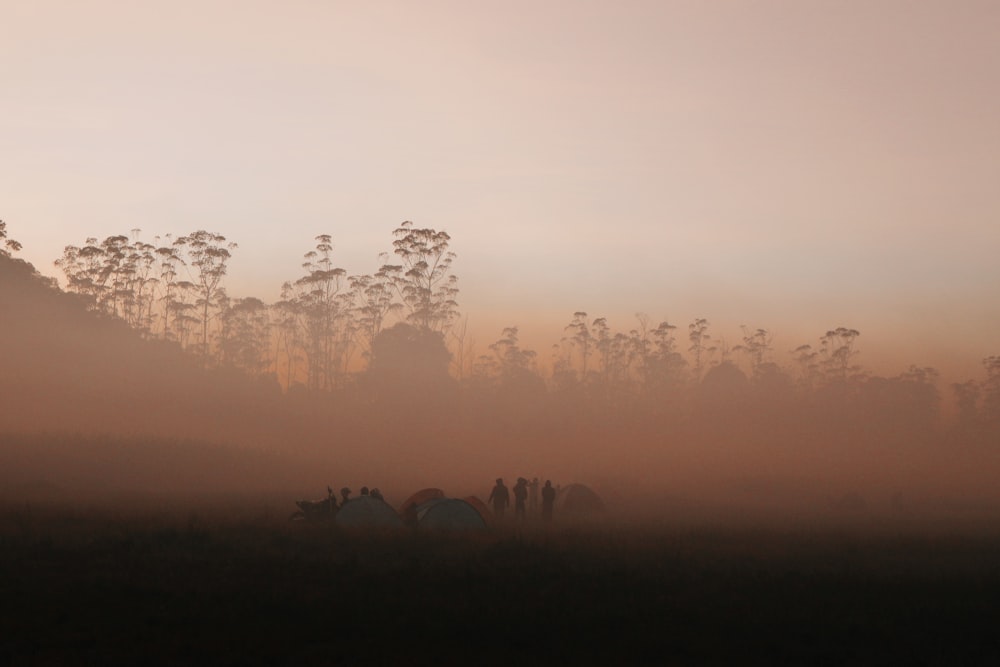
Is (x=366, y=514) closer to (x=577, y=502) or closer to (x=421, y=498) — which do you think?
(x=421, y=498)

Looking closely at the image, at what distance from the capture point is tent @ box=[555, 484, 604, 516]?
41.5m

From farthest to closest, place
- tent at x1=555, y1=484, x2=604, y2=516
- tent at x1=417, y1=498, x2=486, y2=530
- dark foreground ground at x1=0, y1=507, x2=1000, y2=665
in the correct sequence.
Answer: tent at x1=555, y1=484, x2=604, y2=516 < tent at x1=417, y1=498, x2=486, y2=530 < dark foreground ground at x1=0, y1=507, x2=1000, y2=665

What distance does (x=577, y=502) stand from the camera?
41812 mm

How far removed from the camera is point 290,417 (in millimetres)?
83750

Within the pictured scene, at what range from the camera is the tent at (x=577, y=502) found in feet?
136

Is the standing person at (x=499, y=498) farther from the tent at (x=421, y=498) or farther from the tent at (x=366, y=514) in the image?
the tent at (x=366, y=514)

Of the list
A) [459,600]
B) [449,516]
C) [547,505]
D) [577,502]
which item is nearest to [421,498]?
[449,516]

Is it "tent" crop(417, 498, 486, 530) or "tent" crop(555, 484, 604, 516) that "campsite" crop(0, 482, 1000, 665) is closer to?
"tent" crop(417, 498, 486, 530)

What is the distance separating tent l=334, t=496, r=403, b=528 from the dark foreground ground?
119 inches

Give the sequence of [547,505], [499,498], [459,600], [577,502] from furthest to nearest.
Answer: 1. [577,502]
2. [547,505]
3. [499,498]
4. [459,600]

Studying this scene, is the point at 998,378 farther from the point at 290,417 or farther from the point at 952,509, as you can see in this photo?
the point at 290,417

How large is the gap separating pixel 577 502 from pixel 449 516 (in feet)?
45.2

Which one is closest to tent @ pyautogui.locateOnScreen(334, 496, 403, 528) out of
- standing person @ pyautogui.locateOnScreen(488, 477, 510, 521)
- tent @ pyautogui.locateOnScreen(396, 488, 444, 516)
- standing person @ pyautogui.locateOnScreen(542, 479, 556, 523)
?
tent @ pyautogui.locateOnScreen(396, 488, 444, 516)

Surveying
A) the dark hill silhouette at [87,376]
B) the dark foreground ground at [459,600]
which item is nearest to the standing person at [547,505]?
the dark foreground ground at [459,600]
